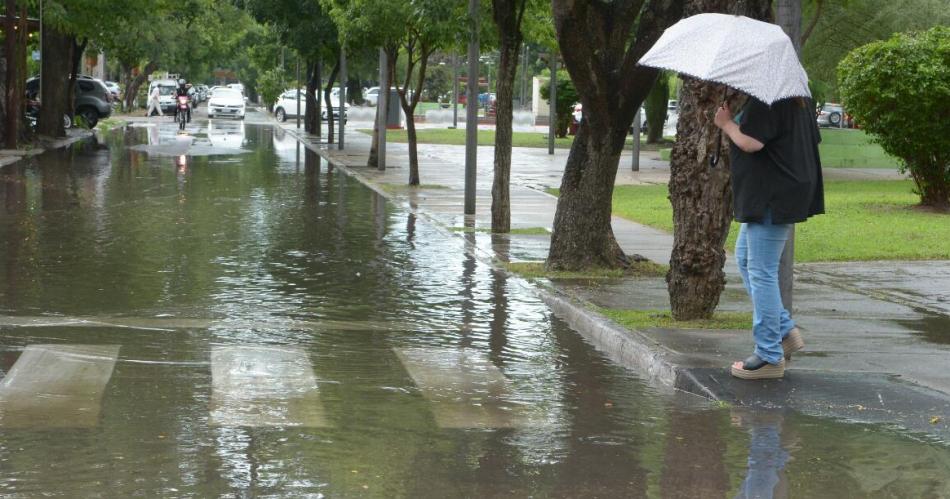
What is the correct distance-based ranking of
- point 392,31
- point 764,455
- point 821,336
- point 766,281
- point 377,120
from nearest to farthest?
point 764,455 < point 766,281 < point 821,336 < point 392,31 < point 377,120

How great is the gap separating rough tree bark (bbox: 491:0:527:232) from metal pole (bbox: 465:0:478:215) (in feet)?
3.07

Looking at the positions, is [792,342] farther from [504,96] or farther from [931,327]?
[504,96]

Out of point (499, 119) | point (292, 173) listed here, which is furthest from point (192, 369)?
point (292, 173)

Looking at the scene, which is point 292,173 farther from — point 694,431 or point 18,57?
point 694,431

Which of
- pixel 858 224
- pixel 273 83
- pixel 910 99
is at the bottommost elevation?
pixel 858 224

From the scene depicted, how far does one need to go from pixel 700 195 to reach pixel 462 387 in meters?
2.84

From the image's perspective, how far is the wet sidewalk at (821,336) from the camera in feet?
25.7

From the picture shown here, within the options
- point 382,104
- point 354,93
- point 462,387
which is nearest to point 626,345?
point 462,387

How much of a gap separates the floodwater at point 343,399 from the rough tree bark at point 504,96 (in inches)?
83.4

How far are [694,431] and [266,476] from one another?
7.63 ft

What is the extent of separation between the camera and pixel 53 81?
39781 mm

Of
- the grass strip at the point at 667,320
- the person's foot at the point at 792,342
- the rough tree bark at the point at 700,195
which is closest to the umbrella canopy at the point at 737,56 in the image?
the person's foot at the point at 792,342

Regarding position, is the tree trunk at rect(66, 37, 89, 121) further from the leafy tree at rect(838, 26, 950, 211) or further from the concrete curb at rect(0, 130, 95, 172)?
the leafy tree at rect(838, 26, 950, 211)

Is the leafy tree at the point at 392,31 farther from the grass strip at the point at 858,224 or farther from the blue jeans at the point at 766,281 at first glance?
the blue jeans at the point at 766,281
